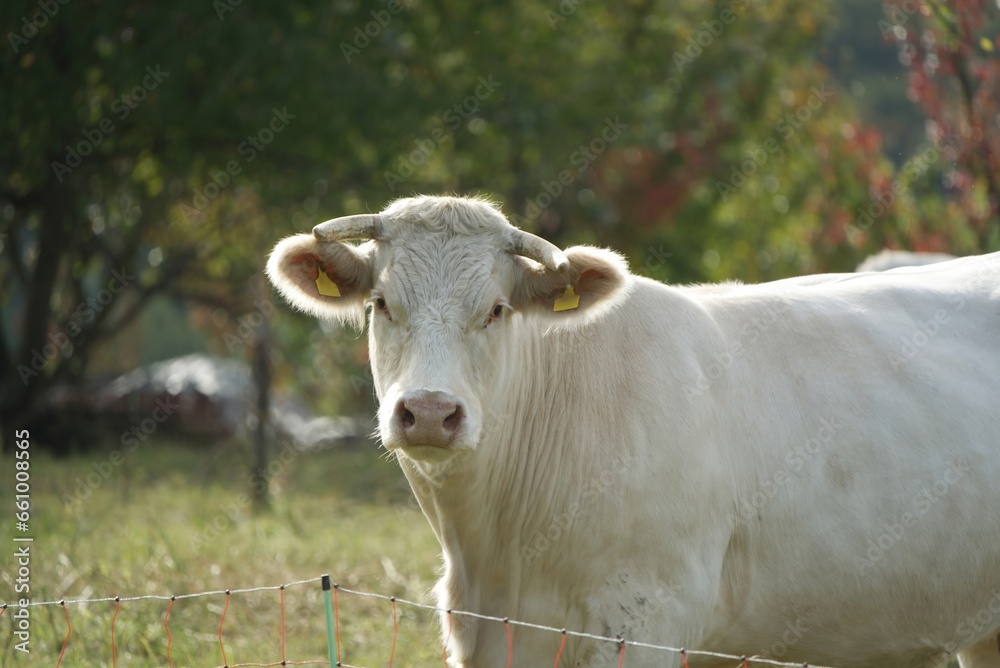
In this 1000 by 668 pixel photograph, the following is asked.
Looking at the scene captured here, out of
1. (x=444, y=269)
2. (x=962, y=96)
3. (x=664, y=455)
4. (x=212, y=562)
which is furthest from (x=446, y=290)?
(x=962, y=96)

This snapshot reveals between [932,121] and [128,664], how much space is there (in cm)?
923

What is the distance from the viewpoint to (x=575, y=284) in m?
4.43

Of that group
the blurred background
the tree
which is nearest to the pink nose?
the blurred background

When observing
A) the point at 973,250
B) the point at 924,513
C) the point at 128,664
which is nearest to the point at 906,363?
the point at 924,513

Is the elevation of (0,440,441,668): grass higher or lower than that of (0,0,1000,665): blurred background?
lower

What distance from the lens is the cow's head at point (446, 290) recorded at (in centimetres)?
405

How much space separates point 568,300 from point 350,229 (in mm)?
895

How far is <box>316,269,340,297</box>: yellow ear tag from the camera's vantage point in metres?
4.54

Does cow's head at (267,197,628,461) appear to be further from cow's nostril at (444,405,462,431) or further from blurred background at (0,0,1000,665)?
blurred background at (0,0,1000,665)

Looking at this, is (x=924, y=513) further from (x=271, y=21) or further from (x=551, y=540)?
(x=271, y=21)

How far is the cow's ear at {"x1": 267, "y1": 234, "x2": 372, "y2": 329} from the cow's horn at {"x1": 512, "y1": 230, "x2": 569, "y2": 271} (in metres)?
0.62

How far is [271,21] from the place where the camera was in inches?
506

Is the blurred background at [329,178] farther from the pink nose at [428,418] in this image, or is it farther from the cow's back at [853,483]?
the pink nose at [428,418]

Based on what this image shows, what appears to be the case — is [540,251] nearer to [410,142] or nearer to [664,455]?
[664,455]
